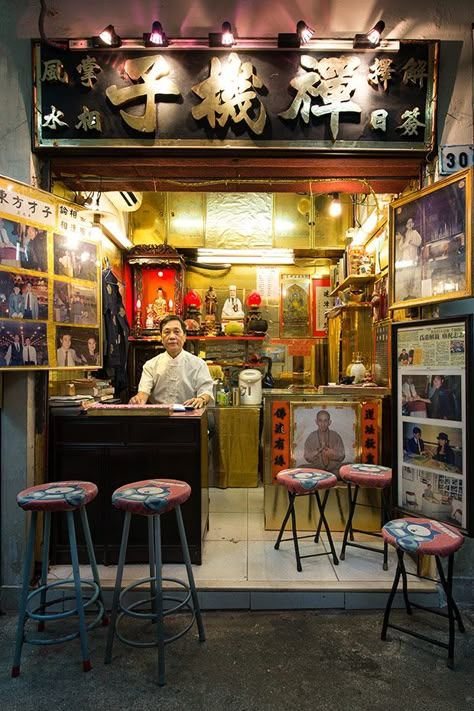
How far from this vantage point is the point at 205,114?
10.5 ft

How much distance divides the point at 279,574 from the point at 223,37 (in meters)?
3.90

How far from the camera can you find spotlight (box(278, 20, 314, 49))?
3061 millimetres

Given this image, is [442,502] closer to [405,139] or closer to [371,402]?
[371,402]

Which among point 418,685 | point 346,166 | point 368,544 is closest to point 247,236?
point 346,166

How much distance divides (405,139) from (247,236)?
3827 mm

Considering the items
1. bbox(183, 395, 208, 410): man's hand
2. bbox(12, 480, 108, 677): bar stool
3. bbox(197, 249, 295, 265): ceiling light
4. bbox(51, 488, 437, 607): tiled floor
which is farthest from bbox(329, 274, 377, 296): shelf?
bbox(12, 480, 108, 677): bar stool

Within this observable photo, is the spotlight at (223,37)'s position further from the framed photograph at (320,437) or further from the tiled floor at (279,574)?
the tiled floor at (279,574)

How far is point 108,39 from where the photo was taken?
3092 millimetres

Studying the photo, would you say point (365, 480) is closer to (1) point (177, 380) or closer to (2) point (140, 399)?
(1) point (177, 380)

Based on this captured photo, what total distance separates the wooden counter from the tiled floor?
269 mm

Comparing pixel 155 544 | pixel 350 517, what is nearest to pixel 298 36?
pixel 155 544

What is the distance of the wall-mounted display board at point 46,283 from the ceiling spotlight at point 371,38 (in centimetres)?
245

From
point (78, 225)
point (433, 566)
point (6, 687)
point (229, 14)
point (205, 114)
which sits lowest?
point (6, 687)

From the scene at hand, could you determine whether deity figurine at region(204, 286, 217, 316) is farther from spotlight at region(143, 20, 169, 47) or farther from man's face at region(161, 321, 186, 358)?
spotlight at region(143, 20, 169, 47)
